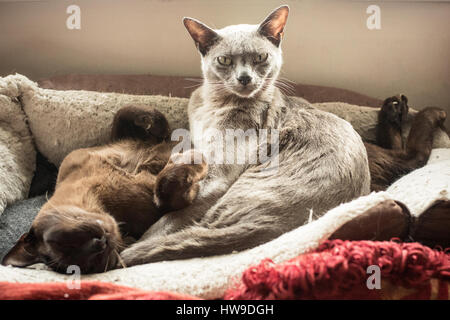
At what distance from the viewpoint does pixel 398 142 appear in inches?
71.1

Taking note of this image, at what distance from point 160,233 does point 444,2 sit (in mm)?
1609

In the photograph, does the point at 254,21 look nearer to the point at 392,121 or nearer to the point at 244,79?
the point at 244,79

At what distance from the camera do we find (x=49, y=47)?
2014 millimetres

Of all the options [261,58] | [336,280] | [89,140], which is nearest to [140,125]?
[89,140]

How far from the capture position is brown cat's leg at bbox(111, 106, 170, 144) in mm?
1612

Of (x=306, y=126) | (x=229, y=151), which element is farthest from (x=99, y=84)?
(x=306, y=126)

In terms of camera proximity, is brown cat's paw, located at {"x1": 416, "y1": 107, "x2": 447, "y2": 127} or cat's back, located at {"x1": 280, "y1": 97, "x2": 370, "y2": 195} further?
brown cat's paw, located at {"x1": 416, "y1": 107, "x2": 447, "y2": 127}

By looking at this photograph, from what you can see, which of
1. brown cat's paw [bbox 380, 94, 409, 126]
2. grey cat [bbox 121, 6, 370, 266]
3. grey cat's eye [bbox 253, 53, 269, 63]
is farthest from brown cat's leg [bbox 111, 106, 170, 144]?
brown cat's paw [bbox 380, 94, 409, 126]

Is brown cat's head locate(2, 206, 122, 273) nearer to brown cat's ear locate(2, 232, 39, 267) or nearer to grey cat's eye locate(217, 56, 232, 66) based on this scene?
brown cat's ear locate(2, 232, 39, 267)

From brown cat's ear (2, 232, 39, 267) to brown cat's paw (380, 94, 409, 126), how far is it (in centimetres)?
141

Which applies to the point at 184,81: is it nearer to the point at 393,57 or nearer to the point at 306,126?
the point at 306,126

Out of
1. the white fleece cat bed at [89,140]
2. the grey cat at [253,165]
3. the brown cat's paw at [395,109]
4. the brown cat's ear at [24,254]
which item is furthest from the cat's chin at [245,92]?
the brown cat's ear at [24,254]

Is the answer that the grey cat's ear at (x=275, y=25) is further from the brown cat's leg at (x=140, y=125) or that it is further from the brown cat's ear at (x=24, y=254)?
the brown cat's ear at (x=24, y=254)
